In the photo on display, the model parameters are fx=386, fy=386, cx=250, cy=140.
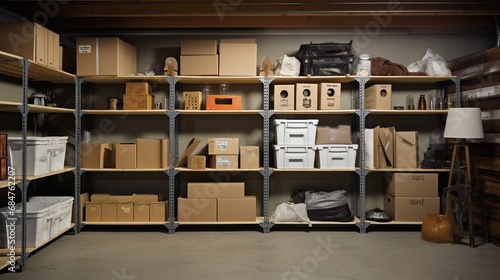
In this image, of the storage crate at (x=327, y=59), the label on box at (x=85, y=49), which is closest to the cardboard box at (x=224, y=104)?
the storage crate at (x=327, y=59)

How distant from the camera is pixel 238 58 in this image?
4613 millimetres

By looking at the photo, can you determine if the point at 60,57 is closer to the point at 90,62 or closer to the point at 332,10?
the point at 90,62

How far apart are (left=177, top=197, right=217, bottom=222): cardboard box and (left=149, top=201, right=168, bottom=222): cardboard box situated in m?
0.18

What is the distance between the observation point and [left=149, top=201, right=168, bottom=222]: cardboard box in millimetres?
4633

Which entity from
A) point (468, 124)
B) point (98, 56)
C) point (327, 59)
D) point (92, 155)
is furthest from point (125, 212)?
point (468, 124)

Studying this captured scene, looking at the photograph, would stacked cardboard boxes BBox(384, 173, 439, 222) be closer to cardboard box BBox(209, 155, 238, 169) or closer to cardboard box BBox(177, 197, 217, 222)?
cardboard box BBox(209, 155, 238, 169)

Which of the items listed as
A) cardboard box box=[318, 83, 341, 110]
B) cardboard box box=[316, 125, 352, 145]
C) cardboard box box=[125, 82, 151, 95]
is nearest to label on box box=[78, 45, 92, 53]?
cardboard box box=[125, 82, 151, 95]

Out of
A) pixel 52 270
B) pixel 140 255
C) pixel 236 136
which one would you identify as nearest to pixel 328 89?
pixel 236 136

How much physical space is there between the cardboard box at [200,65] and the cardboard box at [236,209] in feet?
5.02

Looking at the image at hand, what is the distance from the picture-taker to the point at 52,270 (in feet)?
11.0

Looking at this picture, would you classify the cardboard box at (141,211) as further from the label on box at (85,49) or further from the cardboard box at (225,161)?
the label on box at (85,49)

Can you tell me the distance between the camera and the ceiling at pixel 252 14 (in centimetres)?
422

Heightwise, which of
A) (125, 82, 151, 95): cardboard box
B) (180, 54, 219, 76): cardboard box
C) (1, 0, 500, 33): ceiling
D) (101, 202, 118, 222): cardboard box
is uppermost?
(1, 0, 500, 33): ceiling

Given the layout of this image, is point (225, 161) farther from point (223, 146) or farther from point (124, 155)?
point (124, 155)
